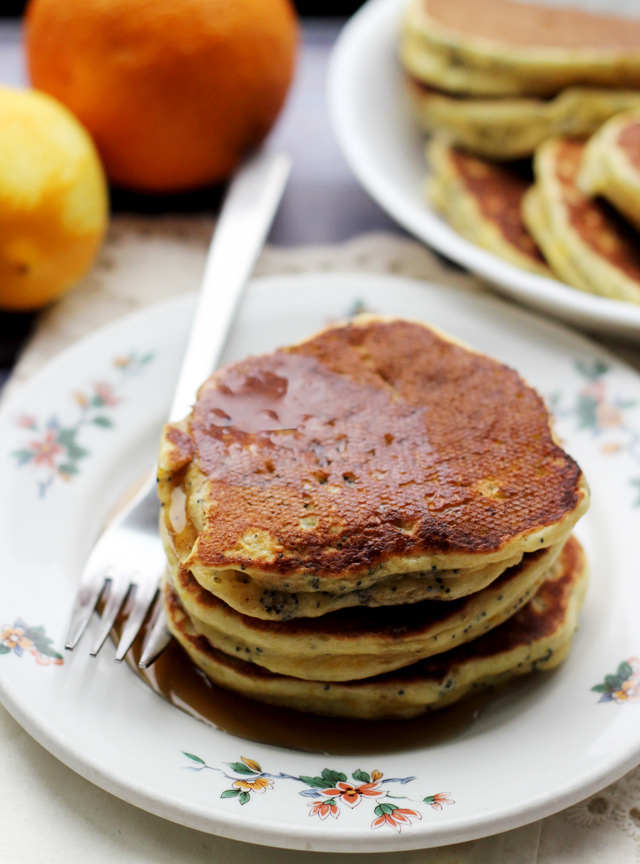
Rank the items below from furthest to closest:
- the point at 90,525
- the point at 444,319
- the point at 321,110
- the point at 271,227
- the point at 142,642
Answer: the point at 321,110 → the point at 271,227 → the point at 444,319 → the point at 90,525 → the point at 142,642

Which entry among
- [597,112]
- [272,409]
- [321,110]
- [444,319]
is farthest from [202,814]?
[321,110]

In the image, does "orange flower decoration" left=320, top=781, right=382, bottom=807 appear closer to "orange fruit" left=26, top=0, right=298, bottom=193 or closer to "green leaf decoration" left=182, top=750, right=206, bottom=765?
"green leaf decoration" left=182, top=750, right=206, bottom=765

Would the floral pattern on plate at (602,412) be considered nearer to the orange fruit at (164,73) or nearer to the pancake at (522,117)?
the pancake at (522,117)

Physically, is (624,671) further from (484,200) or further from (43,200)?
(43,200)

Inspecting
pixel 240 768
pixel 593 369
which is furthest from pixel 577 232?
pixel 240 768

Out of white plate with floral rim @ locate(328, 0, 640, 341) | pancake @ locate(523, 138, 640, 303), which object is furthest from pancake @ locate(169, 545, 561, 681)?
pancake @ locate(523, 138, 640, 303)

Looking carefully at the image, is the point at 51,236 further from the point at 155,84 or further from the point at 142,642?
the point at 142,642

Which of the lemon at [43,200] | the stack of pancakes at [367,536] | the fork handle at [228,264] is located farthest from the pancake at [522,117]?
the stack of pancakes at [367,536]
